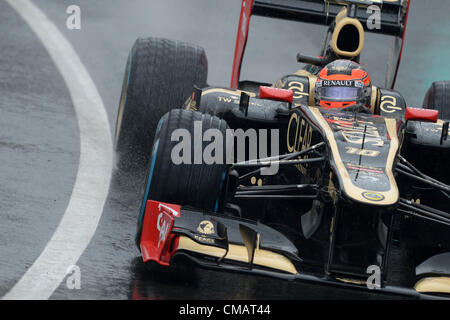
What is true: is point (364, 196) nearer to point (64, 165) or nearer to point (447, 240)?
point (447, 240)

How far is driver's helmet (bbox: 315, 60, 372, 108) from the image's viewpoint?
6.29 metres

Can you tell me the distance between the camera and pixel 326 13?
8453 mm

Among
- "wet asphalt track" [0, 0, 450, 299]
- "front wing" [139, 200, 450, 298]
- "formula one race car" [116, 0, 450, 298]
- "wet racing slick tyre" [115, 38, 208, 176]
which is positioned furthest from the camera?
"wet racing slick tyre" [115, 38, 208, 176]

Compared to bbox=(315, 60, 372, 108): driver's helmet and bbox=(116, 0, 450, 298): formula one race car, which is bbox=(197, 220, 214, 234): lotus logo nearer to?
bbox=(116, 0, 450, 298): formula one race car

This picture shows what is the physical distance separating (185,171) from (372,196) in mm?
1224

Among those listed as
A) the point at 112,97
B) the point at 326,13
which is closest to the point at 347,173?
the point at 326,13

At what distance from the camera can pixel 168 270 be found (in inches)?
206

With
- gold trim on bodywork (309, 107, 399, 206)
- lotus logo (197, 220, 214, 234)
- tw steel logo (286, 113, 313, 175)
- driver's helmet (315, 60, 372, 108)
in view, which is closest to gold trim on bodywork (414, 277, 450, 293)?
gold trim on bodywork (309, 107, 399, 206)

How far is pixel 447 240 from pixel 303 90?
6.06ft

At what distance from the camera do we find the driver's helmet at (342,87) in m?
6.29

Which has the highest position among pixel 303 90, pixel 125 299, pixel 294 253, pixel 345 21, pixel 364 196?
pixel 345 21

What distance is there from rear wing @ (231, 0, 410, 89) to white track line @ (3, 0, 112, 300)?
1587 millimetres

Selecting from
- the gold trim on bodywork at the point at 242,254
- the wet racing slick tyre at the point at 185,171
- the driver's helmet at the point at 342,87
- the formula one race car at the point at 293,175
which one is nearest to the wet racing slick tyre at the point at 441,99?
the formula one race car at the point at 293,175

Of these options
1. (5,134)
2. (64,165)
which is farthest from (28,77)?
(64,165)
